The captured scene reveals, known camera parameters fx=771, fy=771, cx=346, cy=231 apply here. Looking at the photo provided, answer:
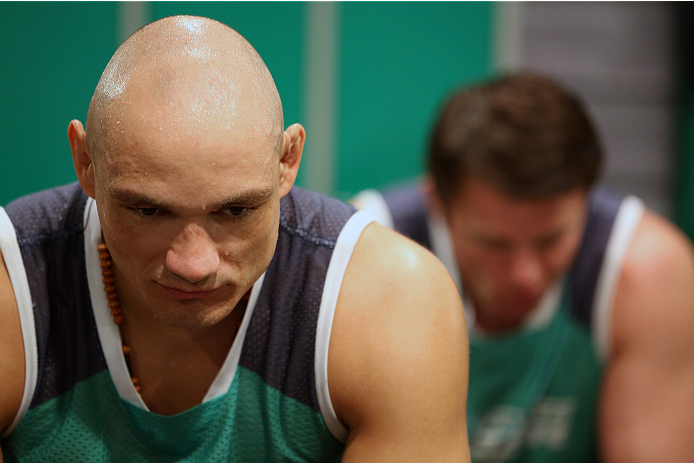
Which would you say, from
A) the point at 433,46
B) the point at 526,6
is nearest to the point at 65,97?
the point at 433,46

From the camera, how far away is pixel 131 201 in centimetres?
58

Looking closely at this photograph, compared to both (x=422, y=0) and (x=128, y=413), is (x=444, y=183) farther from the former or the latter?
(x=128, y=413)

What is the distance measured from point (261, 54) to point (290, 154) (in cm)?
10

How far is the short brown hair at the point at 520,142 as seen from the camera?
1.20m

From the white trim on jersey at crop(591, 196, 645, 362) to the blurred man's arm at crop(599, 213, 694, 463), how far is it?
0.5 inches

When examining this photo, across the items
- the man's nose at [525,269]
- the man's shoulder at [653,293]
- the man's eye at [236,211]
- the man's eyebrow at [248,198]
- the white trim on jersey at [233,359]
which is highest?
the man's eyebrow at [248,198]

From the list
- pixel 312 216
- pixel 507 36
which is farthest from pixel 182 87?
pixel 507 36

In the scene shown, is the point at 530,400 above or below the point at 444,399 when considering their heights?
below

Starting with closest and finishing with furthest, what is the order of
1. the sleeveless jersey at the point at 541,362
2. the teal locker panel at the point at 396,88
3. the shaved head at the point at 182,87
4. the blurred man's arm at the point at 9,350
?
the shaved head at the point at 182,87, the blurred man's arm at the point at 9,350, the sleeveless jersey at the point at 541,362, the teal locker panel at the point at 396,88

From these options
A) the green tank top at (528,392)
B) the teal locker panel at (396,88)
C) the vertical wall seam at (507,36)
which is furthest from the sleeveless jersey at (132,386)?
the vertical wall seam at (507,36)

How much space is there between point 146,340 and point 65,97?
0.89 feet

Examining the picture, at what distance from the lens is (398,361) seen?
71cm

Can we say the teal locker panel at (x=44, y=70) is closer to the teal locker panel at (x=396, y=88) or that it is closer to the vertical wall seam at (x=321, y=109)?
the teal locker panel at (x=396, y=88)

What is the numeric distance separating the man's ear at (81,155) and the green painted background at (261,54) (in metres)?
0.07
